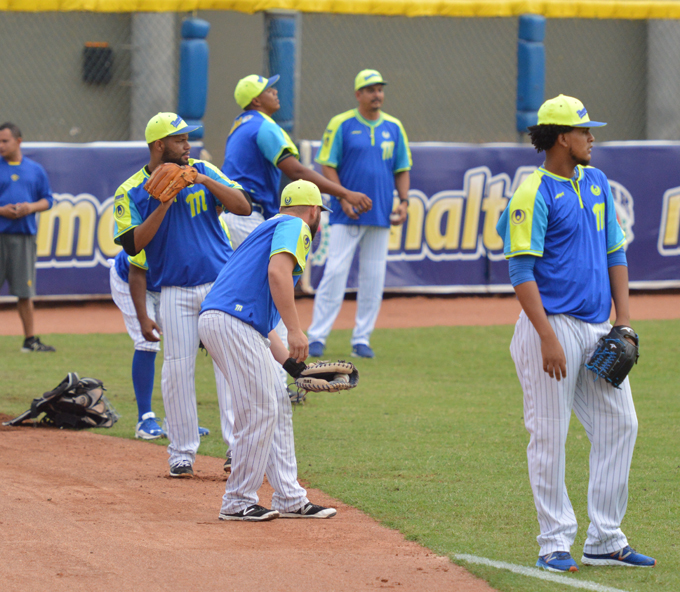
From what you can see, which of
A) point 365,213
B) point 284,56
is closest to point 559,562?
point 365,213

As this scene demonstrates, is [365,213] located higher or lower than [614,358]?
higher

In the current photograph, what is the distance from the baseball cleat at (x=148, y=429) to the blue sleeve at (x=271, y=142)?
1830 millimetres

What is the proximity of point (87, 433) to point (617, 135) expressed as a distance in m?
14.0

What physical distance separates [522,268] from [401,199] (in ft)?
17.1

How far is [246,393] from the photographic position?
443 centimetres

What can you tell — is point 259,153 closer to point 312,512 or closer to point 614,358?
point 312,512

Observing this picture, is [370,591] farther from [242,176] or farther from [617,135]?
[617,135]

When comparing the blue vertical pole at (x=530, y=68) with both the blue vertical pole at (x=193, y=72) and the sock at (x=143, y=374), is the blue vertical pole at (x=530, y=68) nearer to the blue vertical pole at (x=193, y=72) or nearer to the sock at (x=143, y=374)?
the blue vertical pole at (x=193, y=72)

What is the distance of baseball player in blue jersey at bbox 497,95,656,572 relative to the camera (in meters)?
3.75

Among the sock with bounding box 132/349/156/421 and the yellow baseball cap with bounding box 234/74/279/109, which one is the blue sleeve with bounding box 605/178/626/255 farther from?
the yellow baseball cap with bounding box 234/74/279/109

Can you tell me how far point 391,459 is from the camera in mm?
5625

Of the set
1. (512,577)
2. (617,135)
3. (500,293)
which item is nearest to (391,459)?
(512,577)

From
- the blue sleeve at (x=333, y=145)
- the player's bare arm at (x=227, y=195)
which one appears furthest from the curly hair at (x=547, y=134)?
the blue sleeve at (x=333, y=145)

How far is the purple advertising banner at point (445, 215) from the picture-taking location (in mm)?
11234
